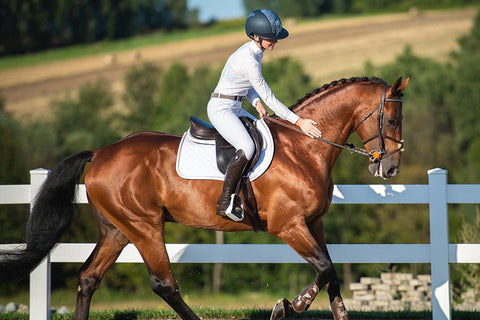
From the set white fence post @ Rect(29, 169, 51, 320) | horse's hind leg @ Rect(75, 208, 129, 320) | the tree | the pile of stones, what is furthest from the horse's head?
the tree

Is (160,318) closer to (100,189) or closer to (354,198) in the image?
(100,189)

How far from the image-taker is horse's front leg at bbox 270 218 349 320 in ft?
20.2

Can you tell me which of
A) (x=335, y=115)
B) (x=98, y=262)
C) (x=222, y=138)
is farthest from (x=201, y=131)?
(x=98, y=262)

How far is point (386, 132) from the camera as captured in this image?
20.9 ft

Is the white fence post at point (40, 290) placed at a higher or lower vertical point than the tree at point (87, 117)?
lower

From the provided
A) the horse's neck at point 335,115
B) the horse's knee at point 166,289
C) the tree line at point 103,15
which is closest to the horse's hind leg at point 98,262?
the horse's knee at point 166,289

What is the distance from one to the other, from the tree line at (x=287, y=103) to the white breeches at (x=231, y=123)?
15.8 meters

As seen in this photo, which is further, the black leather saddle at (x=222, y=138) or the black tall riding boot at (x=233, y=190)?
the black leather saddle at (x=222, y=138)

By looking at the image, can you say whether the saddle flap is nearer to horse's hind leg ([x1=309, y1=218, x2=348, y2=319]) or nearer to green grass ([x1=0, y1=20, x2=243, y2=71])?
horse's hind leg ([x1=309, y1=218, x2=348, y2=319])

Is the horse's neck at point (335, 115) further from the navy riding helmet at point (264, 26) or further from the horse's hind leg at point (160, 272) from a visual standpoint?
the horse's hind leg at point (160, 272)

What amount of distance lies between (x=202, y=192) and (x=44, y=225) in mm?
1628

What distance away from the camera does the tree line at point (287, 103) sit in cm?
3997

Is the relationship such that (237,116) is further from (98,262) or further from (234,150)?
(98,262)

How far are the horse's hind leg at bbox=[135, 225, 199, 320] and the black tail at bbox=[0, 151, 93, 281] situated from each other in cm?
88
